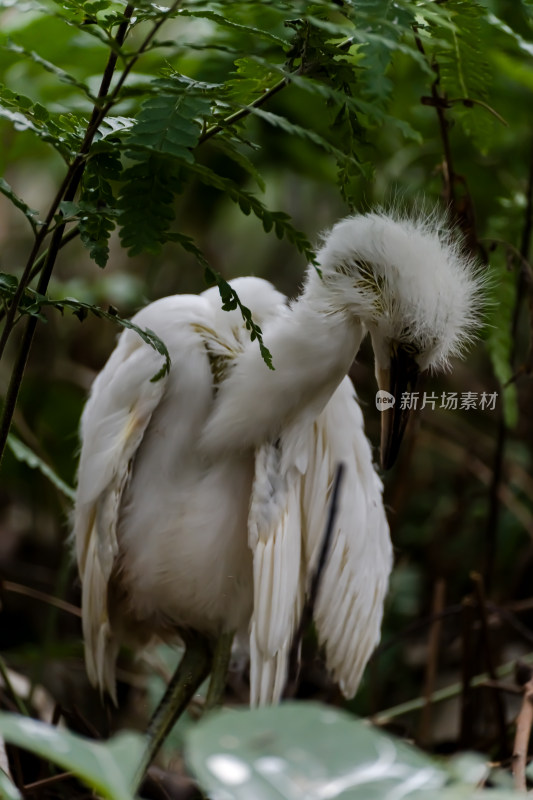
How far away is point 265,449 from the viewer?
138cm

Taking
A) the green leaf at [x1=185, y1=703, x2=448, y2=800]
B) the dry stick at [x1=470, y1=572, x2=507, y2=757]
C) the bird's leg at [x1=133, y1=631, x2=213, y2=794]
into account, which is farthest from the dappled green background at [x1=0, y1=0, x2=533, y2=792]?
the green leaf at [x1=185, y1=703, x2=448, y2=800]

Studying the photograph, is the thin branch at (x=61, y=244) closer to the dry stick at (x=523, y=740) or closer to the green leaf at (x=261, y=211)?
the green leaf at (x=261, y=211)

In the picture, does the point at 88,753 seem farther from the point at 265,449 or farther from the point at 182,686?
the point at 182,686

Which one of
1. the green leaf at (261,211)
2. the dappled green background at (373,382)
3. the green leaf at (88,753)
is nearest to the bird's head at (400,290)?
the dappled green background at (373,382)

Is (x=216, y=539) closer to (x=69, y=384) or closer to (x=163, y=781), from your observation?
(x=163, y=781)

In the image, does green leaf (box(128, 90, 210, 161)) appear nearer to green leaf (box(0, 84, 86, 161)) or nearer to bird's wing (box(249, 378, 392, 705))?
green leaf (box(0, 84, 86, 161))

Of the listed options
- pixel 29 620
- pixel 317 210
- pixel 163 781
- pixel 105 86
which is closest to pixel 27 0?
pixel 105 86

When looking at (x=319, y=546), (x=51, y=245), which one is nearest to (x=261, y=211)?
(x=51, y=245)

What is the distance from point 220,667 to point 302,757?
115 centimetres

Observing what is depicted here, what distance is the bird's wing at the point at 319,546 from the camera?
53.2 inches

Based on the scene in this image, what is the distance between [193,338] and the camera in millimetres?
1417

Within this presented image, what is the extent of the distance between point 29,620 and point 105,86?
6.55 ft

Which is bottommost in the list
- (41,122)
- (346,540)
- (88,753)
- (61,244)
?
(346,540)

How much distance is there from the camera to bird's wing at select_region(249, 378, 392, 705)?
135 cm
